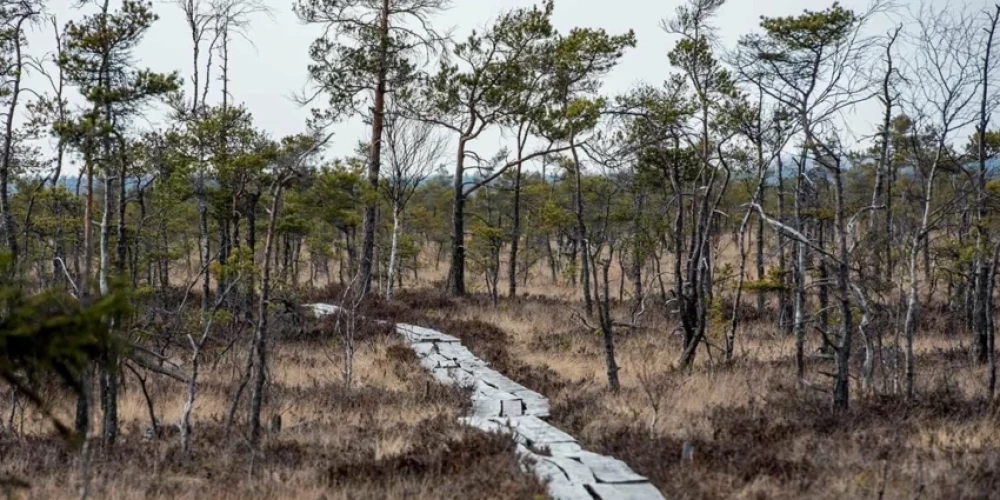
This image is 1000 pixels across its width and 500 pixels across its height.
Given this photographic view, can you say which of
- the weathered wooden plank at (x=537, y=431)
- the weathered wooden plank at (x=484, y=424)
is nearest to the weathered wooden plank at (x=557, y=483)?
the weathered wooden plank at (x=537, y=431)

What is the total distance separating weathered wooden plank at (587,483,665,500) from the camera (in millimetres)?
6117

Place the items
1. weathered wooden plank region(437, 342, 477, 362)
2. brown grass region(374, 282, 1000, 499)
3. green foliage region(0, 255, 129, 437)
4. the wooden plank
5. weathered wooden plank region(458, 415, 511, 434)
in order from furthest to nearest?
weathered wooden plank region(437, 342, 477, 362) → the wooden plank → weathered wooden plank region(458, 415, 511, 434) → brown grass region(374, 282, 1000, 499) → green foliage region(0, 255, 129, 437)

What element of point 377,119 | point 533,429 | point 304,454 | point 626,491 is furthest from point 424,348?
point 626,491

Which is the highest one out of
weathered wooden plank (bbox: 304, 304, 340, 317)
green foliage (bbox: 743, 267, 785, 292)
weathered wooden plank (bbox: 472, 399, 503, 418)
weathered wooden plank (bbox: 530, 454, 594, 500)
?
green foliage (bbox: 743, 267, 785, 292)

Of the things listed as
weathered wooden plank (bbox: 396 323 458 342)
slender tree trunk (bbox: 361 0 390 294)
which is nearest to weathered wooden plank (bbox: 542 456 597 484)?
weathered wooden plank (bbox: 396 323 458 342)

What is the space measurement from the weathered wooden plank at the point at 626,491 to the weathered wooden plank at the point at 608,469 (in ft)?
0.43

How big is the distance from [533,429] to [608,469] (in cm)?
196

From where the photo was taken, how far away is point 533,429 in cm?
883

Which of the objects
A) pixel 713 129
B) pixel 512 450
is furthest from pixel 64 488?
pixel 713 129

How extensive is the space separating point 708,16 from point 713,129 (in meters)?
2.06

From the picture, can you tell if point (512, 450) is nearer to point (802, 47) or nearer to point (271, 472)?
point (271, 472)

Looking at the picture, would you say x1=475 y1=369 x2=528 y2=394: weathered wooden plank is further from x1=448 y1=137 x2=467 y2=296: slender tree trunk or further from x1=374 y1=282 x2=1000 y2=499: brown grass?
x1=448 y1=137 x2=467 y2=296: slender tree trunk

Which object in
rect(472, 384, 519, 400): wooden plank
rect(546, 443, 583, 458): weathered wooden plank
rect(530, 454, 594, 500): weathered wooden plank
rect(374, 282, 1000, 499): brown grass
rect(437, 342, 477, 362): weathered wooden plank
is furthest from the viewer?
rect(437, 342, 477, 362): weathered wooden plank

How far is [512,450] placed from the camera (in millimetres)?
7414
